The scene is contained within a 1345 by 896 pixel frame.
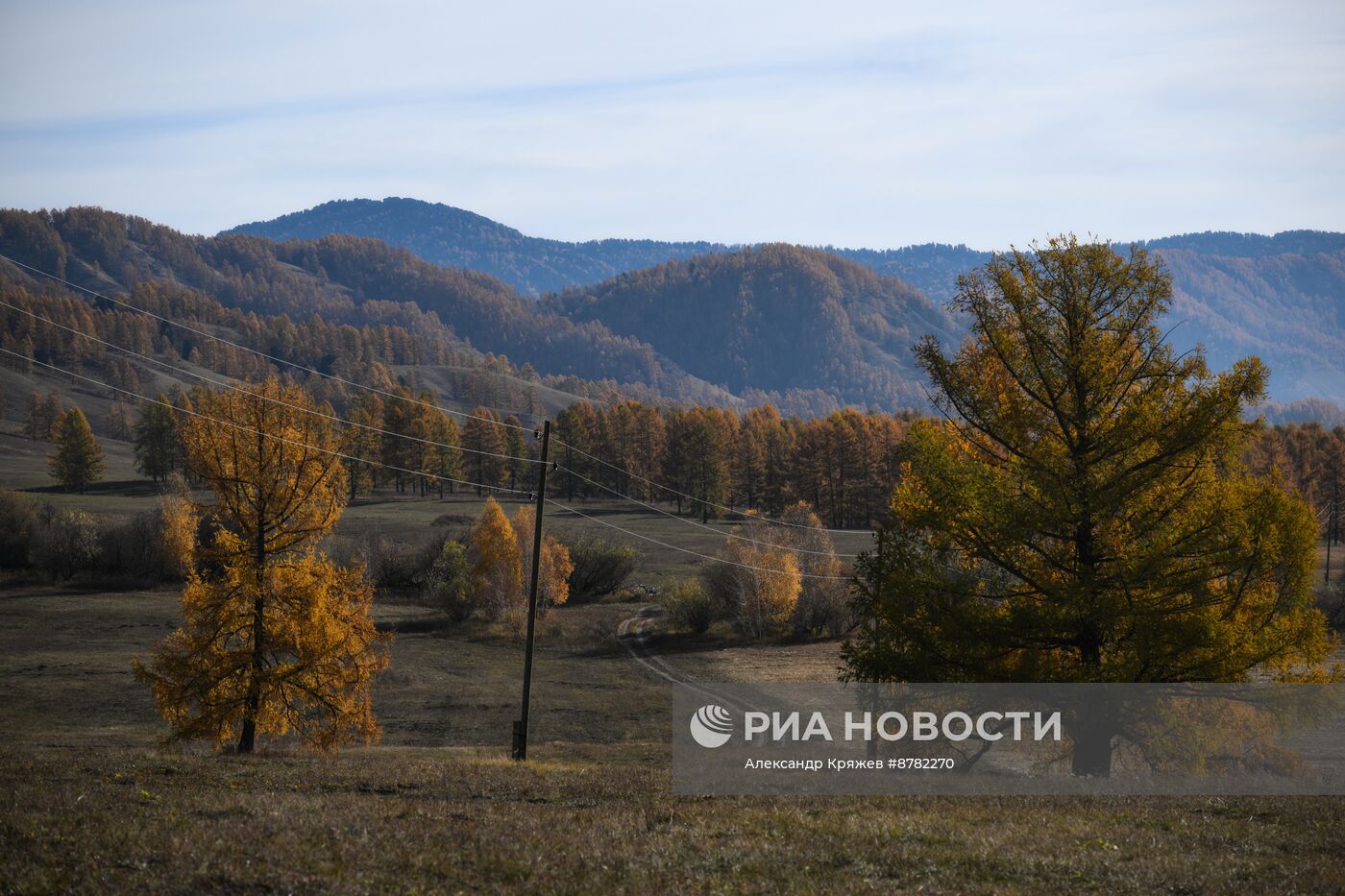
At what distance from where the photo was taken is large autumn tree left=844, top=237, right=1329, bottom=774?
1720 cm

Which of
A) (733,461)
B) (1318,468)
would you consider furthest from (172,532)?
(1318,468)

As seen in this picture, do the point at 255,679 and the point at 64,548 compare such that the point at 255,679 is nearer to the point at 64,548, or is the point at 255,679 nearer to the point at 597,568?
the point at 597,568

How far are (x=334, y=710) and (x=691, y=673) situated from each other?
3590cm

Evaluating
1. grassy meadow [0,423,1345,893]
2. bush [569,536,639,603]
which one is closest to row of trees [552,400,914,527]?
bush [569,536,639,603]

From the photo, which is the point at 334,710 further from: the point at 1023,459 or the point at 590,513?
the point at 590,513

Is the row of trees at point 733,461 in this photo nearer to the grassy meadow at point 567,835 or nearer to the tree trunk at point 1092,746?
the tree trunk at point 1092,746

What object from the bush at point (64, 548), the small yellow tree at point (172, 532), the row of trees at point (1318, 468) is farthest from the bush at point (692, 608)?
the row of trees at point (1318, 468)

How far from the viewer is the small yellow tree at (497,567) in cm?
7769

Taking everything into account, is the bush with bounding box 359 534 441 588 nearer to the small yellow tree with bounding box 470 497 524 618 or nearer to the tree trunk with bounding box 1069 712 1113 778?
the small yellow tree with bounding box 470 497 524 618

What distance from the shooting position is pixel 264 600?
2698 cm

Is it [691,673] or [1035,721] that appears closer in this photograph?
[1035,721]

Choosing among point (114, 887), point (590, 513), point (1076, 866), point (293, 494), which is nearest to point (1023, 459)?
point (1076, 866)

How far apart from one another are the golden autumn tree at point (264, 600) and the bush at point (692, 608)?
47.4 metres

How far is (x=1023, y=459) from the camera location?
59.4 feet
